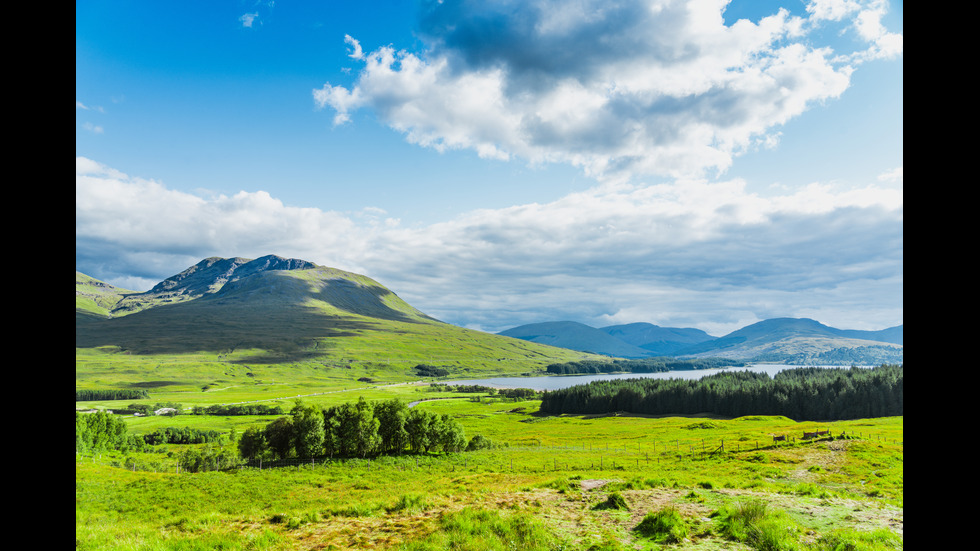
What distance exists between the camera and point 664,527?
14.9 metres

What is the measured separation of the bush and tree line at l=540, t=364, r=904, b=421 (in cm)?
11013

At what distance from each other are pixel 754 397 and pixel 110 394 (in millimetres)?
217290

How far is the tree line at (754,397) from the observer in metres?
108

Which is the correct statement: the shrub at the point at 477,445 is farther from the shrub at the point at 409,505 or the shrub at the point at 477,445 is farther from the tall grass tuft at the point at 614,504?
the tall grass tuft at the point at 614,504

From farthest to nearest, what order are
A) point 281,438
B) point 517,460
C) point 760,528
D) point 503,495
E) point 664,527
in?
point 281,438 → point 517,460 → point 503,495 → point 664,527 → point 760,528

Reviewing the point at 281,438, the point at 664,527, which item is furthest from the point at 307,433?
the point at 664,527

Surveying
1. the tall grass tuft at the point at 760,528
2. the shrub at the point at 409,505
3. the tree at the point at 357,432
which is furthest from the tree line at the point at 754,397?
the shrub at the point at 409,505

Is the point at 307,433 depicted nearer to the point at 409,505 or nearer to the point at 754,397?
the point at 409,505

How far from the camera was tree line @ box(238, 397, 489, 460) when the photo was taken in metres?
54.9

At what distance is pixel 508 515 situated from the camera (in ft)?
55.1

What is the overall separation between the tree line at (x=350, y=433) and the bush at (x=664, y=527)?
4640 cm
